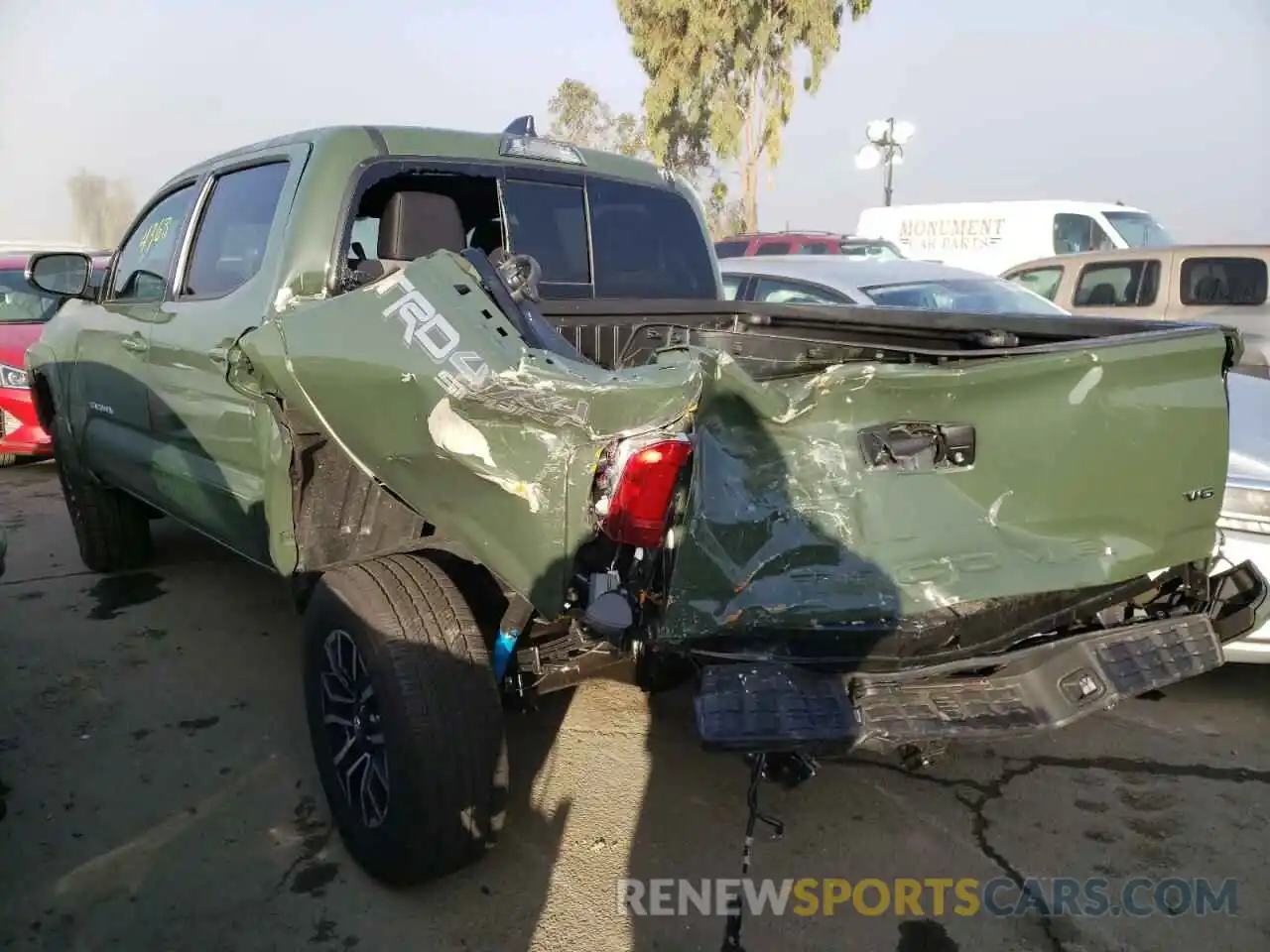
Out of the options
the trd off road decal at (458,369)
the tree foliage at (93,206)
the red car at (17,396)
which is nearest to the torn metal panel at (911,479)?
the trd off road decal at (458,369)

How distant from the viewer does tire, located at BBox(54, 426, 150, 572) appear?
4.89 metres

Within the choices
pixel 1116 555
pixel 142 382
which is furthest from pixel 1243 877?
pixel 142 382

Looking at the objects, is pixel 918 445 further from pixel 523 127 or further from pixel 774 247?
pixel 774 247

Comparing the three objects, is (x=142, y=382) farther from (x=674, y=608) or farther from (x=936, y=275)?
(x=936, y=275)

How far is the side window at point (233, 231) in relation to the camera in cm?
326

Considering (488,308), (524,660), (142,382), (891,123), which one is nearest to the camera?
(488,308)

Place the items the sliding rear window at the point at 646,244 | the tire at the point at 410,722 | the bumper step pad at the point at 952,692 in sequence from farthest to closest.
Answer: the sliding rear window at the point at 646,244 < the tire at the point at 410,722 < the bumper step pad at the point at 952,692

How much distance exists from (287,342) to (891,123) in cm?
1835

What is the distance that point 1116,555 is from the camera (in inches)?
92.4

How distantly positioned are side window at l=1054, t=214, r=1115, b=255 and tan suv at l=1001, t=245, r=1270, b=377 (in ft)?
19.1

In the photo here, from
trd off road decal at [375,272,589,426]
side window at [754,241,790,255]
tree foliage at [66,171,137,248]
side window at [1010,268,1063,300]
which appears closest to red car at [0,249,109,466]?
trd off road decal at [375,272,589,426]

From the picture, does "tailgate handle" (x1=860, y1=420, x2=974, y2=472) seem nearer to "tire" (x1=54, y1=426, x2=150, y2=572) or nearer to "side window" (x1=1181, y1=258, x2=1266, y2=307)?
"tire" (x1=54, y1=426, x2=150, y2=572)

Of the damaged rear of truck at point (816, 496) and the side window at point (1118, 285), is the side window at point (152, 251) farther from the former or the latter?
the side window at point (1118, 285)

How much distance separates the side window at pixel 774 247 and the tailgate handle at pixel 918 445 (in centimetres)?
1350
